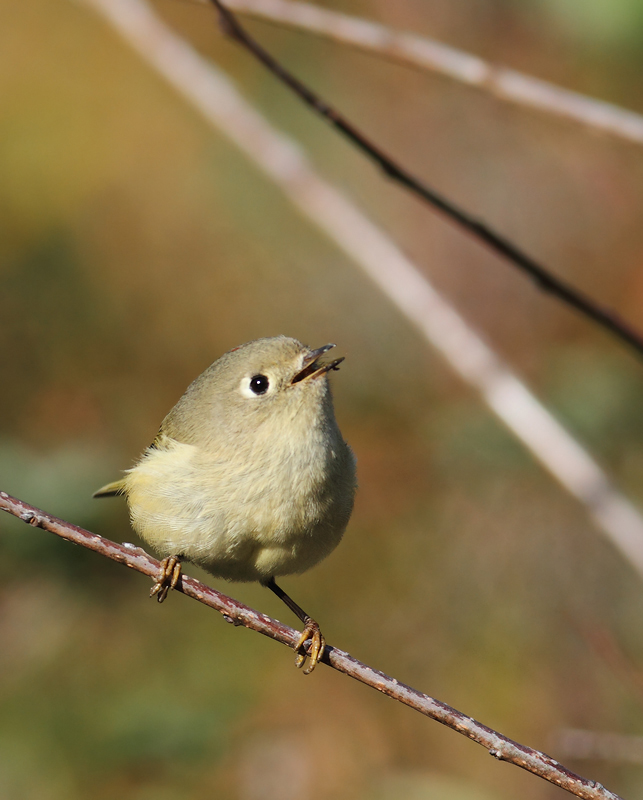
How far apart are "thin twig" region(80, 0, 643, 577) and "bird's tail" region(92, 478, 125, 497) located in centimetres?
86

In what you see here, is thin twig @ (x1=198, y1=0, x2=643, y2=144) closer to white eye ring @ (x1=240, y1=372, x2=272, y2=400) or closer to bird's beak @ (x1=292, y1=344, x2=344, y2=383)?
bird's beak @ (x1=292, y1=344, x2=344, y2=383)

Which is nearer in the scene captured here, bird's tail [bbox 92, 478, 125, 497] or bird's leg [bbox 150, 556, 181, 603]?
bird's leg [bbox 150, 556, 181, 603]

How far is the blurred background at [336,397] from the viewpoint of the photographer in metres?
2.39

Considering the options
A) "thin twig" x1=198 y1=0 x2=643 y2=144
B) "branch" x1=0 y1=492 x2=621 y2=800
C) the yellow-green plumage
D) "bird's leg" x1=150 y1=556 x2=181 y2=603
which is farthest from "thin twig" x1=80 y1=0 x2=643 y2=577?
"bird's leg" x1=150 y1=556 x2=181 y2=603

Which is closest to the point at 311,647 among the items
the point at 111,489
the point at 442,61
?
the point at 111,489

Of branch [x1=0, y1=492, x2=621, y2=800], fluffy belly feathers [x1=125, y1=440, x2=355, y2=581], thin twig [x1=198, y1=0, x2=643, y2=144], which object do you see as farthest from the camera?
fluffy belly feathers [x1=125, y1=440, x2=355, y2=581]

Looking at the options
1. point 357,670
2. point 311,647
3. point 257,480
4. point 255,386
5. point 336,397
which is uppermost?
point 336,397

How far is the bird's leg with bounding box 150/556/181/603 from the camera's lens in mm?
1784

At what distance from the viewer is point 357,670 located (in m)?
1.49

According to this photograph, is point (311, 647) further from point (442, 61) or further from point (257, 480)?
point (442, 61)

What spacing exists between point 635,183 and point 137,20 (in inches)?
128

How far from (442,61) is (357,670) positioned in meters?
1.21

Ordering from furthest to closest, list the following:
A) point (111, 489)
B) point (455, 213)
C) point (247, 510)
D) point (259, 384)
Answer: point (111, 489), point (259, 384), point (247, 510), point (455, 213)

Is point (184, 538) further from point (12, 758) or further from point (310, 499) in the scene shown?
point (12, 758)
